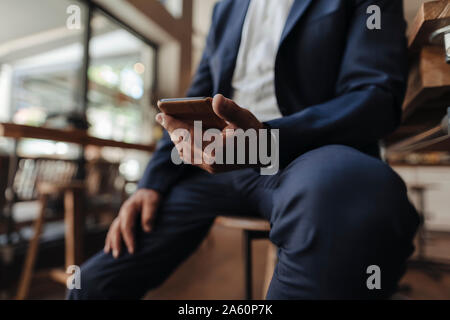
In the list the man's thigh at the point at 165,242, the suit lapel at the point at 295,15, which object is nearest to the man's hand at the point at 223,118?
the man's thigh at the point at 165,242

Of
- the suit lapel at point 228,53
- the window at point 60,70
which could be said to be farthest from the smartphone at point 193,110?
the window at point 60,70

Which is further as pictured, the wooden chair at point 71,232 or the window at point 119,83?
the window at point 119,83

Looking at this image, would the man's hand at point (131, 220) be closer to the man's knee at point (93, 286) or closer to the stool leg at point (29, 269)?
the man's knee at point (93, 286)

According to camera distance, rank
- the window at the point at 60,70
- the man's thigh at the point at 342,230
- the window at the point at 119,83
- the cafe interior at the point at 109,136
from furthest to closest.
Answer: the window at the point at 119,83 → the window at the point at 60,70 → the cafe interior at the point at 109,136 → the man's thigh at the point at 342,230

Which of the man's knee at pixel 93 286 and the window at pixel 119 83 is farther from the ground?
the window at pixel 119 83

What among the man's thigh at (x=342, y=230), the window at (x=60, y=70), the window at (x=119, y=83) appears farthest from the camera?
the window at (x=119, y=83)

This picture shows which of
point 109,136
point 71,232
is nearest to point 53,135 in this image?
point 71,232

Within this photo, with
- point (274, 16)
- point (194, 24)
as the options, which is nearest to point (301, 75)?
point (274, 16)

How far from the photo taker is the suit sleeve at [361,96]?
0.41 m

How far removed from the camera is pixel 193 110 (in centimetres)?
31

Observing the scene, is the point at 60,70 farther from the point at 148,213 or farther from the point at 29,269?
the point at 148,213

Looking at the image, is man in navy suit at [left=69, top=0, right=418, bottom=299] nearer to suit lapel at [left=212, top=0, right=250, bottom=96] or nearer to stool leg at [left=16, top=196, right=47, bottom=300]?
suit lapel at [left=212, top=0, right=250, bottom=96]

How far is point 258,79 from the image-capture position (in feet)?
2.09

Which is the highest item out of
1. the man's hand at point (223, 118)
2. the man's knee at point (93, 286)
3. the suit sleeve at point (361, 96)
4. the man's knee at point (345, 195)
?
the suit sleeve at point (361, 96)
